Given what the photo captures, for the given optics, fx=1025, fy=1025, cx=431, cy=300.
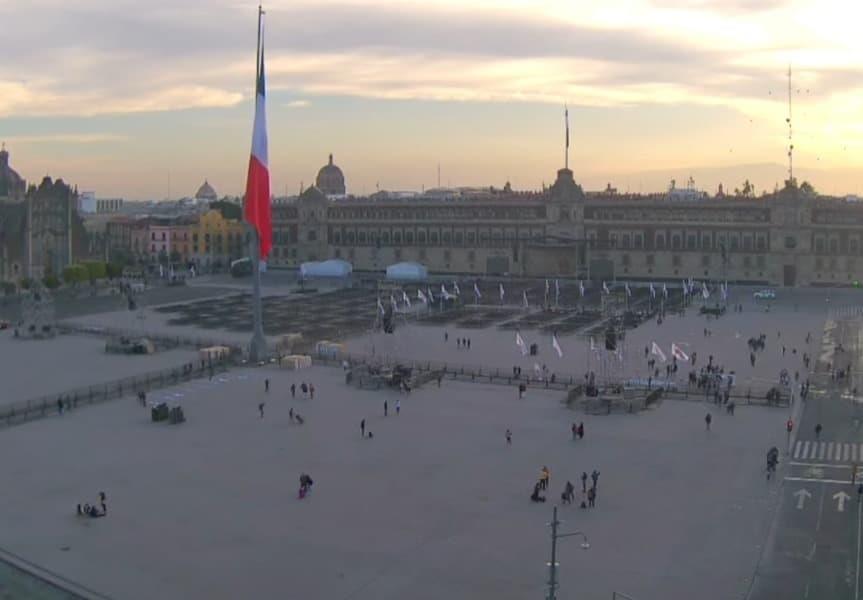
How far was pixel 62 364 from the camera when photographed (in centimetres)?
5162

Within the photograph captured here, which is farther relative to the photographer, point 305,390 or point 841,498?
point 305,390

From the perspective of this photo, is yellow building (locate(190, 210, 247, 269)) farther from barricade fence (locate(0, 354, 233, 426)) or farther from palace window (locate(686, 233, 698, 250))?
barricade fence (locate(0, 354, 233, 426))

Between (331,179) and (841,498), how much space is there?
518 feet

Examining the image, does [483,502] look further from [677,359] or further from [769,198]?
[769,198]

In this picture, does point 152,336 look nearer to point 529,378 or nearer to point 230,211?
point 529,378

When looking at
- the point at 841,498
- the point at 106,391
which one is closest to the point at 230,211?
the point at 106,391

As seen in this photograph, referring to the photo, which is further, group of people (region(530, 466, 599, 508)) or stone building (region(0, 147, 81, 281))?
stone building (region(0, 147, 81, 281))

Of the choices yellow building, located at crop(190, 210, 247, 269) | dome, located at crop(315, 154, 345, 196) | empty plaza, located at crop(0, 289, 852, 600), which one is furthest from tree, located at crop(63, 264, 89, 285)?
dome, located at crop(315, 154, 345, 196)

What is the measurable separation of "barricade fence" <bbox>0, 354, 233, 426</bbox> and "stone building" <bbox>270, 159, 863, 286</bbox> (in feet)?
206

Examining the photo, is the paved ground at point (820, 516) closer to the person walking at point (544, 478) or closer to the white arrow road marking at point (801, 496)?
the white arrow road marking at point (801, 496)

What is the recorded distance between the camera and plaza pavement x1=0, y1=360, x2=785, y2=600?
22.5 m

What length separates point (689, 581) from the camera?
22344mm

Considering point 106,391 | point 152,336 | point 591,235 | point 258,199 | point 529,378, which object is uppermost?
point 258,199

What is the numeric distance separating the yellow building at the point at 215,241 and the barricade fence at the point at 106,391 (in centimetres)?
7477
